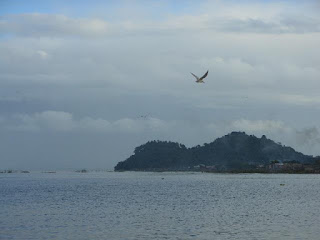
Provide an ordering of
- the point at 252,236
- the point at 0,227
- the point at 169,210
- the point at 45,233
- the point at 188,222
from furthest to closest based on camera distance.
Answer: the point at 169,210 → the point at 188,222 → the point at 0,227 → the point at 45,233 → the point at 252,236

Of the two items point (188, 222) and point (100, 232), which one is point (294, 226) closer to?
point (188, 222)

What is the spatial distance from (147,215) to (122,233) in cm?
1763

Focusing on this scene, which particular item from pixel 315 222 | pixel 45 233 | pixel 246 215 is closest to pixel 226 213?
pixel 246 215

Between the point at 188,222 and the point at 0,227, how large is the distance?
66.7 feet

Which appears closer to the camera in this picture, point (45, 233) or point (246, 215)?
point (45, 233)

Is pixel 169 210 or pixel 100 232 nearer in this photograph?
pixel 100 232

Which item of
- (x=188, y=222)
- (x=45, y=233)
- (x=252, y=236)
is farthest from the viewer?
(x=188, y=222)

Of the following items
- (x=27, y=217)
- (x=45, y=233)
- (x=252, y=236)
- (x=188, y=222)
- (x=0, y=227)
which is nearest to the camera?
(x=252, y=236)

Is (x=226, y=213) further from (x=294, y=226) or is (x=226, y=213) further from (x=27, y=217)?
(x=27, y=217)

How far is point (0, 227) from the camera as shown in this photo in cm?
5922

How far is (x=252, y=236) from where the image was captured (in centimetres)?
5122

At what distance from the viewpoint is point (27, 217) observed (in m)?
70.0

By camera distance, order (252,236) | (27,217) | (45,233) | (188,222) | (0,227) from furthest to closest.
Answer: (27,217)
(188,222)
(0,227)
(45,233)
(252,236)

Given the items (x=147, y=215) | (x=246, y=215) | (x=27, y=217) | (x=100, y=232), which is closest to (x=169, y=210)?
(x=147, y=215)
